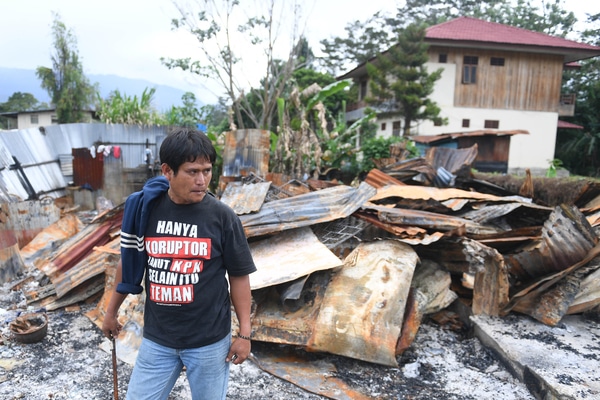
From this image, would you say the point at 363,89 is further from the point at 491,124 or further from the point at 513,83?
the point at 513,83

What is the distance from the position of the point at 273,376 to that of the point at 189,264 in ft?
5.71

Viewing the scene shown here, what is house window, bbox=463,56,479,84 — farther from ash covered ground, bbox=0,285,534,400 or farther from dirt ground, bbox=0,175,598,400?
ash covered ground, bbox=0,285,534,400

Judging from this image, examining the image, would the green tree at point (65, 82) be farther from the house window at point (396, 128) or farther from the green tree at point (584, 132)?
the green tree at point (584, 132)

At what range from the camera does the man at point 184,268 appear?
161cm

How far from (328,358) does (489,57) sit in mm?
20201

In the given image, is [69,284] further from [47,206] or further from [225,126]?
[225,126]

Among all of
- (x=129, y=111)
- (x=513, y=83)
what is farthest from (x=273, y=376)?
(x=513, y=83)

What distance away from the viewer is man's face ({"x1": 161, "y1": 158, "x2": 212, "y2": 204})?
158 centimetres

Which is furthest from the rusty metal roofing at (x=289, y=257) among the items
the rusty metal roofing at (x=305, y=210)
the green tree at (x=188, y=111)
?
the green tree at (x=188, y=111)

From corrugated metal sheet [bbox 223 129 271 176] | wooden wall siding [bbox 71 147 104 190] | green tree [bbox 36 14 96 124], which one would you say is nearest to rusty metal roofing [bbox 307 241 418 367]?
corrugated metal sheet [bbox 223 129 271 176]

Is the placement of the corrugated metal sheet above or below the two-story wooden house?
below

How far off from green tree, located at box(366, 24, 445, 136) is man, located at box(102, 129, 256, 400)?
15910mm

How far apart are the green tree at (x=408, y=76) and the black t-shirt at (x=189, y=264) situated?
52.2ft

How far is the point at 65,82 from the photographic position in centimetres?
2502
